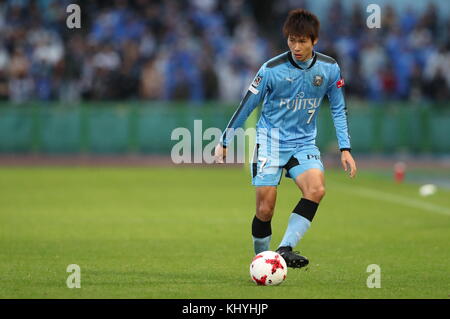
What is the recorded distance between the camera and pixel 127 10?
2752cm

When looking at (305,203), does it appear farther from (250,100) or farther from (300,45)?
(300,45)

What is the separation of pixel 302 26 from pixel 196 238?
14.0 ft

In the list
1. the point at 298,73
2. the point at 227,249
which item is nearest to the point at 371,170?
the point at 227,249

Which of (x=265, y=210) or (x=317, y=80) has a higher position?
(x=317, y=80)

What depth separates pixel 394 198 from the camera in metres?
17.9

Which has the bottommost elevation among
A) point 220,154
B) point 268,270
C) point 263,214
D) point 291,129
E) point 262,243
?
point 268,270

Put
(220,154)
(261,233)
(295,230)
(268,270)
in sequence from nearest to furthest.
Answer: (268,270) → (220,154) → (295,230) → (261,233)

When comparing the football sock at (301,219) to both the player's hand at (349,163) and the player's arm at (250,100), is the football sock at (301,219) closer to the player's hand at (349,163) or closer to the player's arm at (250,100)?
the player's hand at (349,163)

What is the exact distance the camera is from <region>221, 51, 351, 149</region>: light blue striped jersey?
9.04 meters

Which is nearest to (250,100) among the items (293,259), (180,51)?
(293,259)

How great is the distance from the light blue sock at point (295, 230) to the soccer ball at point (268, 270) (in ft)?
1.52

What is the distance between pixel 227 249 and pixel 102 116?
15526mm

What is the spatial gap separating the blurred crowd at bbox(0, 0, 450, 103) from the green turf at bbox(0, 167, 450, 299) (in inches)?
186
